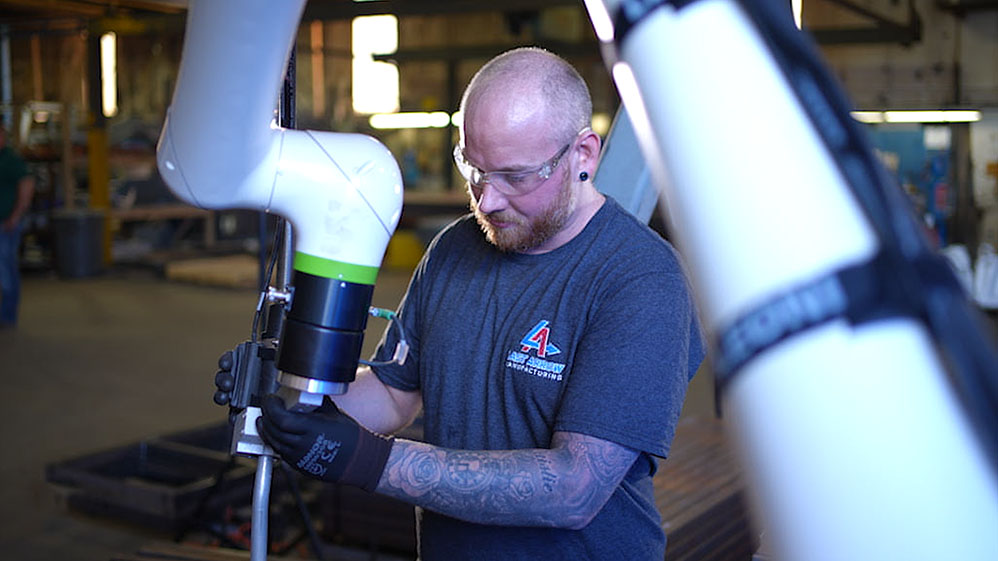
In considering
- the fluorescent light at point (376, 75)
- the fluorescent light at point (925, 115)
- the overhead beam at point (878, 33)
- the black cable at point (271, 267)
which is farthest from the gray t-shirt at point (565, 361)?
the fluorescent light at point (376, 75)

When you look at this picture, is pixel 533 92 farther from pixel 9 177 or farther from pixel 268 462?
pixel 9 177

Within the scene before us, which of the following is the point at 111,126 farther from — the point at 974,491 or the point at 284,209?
the point at 974,491

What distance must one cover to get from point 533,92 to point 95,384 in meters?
6.23

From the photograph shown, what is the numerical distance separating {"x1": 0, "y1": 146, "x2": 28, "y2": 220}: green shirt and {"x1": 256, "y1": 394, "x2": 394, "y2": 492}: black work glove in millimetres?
8327

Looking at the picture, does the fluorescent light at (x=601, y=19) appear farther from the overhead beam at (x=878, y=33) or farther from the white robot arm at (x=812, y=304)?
the overhead beam at (x=878, y=33)

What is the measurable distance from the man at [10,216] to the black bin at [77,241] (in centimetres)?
341

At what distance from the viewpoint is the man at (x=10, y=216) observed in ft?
29.2

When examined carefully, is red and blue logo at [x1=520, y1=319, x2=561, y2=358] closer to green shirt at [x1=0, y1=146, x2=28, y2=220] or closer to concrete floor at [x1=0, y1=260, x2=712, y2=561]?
concrete floor at [x1=0, y1=260, x2=712, y2=561]

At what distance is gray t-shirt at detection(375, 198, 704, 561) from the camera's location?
1.66 meters

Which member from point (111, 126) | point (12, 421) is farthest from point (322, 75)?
point (12, 421)

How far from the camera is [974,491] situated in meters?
0.40

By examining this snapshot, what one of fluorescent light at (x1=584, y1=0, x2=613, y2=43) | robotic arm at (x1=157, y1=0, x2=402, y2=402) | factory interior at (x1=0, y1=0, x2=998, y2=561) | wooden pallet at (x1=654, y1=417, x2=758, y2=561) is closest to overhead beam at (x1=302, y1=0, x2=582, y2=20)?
factory interior at (x1=0, y1=0, x2=998, y2=561)

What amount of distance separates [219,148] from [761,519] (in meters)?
0.68

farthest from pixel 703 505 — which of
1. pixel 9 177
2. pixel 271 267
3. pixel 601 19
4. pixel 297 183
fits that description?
pixel 9 177
